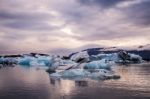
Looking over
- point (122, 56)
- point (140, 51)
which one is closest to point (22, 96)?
point (122, 56)

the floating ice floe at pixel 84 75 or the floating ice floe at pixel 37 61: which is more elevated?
the floating ice floe at pixel 37 61

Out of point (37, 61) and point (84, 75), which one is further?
point (37, 61)

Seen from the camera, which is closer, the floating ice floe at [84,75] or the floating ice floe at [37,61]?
the floating ice floe at [84,75]

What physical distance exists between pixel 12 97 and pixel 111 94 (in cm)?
772

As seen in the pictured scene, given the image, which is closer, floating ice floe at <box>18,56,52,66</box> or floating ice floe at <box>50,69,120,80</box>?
floating ice floe at <box>50,69,120,80</box>

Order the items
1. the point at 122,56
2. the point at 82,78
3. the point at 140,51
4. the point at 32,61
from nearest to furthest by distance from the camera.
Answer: the point at 82,78
the point at 32,61
the point at 122,56
the point at 140,51

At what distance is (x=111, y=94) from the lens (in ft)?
76.6

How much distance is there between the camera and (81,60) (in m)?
53.6

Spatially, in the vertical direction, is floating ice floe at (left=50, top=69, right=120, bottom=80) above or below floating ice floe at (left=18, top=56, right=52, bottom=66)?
below

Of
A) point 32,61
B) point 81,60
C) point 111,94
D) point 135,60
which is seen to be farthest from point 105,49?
point 111,94

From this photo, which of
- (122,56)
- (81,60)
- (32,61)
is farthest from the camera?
(122,56)

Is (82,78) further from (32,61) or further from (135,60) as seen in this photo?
(135,60)

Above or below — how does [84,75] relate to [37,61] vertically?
below

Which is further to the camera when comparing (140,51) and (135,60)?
(140,51)
